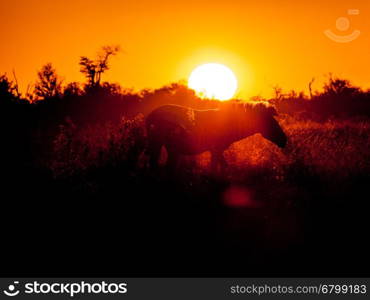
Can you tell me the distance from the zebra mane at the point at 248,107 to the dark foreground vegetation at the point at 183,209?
999 millimetres

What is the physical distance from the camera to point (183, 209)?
7488 mm

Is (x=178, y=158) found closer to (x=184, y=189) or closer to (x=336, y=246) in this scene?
(x=184, y=189)

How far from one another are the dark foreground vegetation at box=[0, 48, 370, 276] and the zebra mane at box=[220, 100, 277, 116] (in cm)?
100

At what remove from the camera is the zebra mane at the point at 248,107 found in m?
10.6

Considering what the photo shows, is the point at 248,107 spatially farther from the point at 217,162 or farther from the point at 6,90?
the point at 6,90

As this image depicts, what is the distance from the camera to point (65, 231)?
6812 mm

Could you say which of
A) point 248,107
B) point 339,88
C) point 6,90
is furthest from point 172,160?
point 339,88

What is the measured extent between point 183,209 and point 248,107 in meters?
3.94

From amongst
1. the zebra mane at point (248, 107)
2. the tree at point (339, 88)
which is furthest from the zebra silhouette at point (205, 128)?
the tree at point (339, 88)

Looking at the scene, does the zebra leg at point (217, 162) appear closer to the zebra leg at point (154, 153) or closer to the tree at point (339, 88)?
the zebra leg at point (154, 153)

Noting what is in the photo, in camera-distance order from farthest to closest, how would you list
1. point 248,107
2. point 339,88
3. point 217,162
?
1. point 339,88
2. point 248,107
3. point 217,162

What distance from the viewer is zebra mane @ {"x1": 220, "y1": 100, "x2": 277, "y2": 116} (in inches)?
416

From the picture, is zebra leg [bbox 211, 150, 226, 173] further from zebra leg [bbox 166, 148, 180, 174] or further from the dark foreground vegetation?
zebra leg [bbox 166, 148, 180, 174]

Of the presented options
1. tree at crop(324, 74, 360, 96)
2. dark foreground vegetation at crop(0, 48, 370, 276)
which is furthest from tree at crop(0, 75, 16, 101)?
tree at crop(324, 74, 360, 96)
